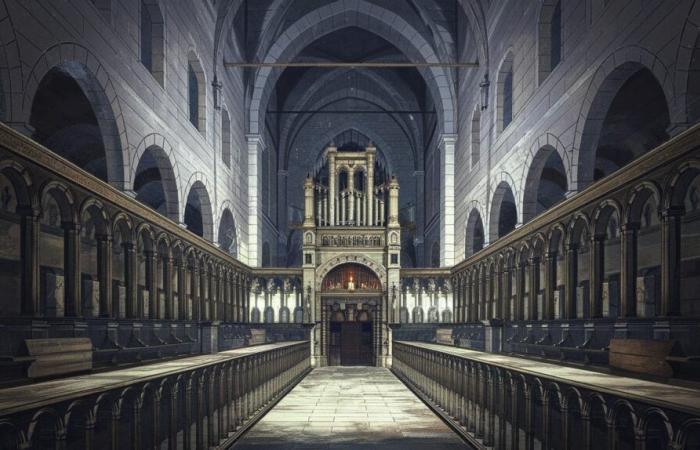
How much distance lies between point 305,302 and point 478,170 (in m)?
6.61

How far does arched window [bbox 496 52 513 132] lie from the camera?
1731 cm

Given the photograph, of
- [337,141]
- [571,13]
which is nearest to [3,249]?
[571,13]

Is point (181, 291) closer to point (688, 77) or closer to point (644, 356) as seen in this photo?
point (644, 356)

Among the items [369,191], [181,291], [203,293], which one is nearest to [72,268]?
[181,291]

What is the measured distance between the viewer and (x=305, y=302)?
21.4 meters

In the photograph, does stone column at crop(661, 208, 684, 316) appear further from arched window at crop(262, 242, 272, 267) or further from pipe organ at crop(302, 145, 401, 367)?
arched window at crop(262, 242, 272, 267)

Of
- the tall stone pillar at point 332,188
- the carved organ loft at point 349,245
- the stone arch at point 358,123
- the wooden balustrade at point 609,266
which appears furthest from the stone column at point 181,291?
the stone arch at point 358,123

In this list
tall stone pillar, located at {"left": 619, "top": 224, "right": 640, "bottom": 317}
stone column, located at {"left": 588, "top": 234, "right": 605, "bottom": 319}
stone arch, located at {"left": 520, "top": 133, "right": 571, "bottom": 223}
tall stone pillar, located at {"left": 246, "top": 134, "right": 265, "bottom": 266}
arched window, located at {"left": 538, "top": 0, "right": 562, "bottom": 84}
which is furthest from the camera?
tall stone pillar, located at {"left": 246, "top": 134, "right": 265, "bottom": 266}

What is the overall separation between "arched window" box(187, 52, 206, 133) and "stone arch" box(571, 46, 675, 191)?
9.77 metres

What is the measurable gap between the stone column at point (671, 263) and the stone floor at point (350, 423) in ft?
8.48

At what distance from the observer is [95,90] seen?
10.8 m

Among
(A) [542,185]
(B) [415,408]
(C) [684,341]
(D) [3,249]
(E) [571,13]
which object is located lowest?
(B) [415,408]

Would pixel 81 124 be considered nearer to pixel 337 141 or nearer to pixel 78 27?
pixel 78 27

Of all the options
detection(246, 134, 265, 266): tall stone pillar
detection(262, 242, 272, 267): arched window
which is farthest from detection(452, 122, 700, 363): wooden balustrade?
detection(262, 242, 272, 267): arched window
